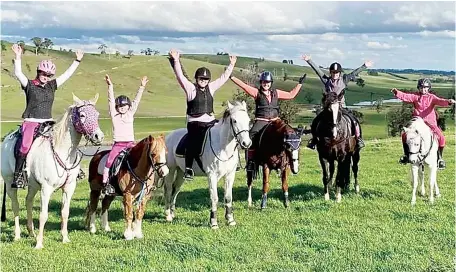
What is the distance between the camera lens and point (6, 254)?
9.20 m

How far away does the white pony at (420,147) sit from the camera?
12008mm

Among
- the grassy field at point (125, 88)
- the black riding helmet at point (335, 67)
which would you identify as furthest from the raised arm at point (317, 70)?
the grassy field at point (125, 88)

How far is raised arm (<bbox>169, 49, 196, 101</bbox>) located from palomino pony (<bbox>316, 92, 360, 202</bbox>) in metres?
3.56

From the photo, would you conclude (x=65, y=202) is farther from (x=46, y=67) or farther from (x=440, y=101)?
(x=440, y=101)

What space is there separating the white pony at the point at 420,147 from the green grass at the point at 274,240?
2.29 ft

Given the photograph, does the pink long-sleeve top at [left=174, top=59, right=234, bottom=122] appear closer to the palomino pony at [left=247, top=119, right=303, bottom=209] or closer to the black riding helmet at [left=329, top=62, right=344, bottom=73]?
the palomino pony at [left=247, top=119, right=303, bottom=209]

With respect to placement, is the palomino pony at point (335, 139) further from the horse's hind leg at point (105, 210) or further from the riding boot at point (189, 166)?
the horse's hind leg at point (105, 210)

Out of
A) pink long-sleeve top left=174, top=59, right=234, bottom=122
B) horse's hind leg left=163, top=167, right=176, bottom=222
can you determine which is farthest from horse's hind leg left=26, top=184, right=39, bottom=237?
pink long-sleeve top left=174, top=59, right=234, bottom=122

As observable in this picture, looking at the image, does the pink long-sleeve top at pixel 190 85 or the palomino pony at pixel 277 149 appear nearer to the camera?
the pink long-sleeve top at pixel 190 85

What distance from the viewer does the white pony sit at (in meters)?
12.0

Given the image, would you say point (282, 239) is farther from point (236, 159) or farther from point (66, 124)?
point (66, 124)

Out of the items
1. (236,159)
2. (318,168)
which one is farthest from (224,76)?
(318,168)

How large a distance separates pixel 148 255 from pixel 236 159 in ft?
10.7

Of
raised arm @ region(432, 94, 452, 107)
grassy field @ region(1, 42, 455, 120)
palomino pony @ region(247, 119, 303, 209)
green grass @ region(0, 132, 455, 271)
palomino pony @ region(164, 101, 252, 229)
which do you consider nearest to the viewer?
green grass @ region(0, 132, 455, 271)
